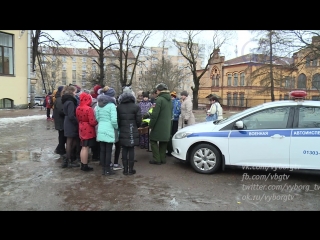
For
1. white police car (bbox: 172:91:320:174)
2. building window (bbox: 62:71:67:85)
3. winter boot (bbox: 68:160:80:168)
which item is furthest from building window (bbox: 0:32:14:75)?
building window (bbox: 62:71:67:85)

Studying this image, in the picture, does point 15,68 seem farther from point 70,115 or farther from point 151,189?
point 151,189

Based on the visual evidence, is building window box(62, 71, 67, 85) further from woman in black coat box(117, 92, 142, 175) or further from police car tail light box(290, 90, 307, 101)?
police car tail light box(290, 90, 307, 101)

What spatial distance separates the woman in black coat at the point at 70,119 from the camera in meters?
6.21

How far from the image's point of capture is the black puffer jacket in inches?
231

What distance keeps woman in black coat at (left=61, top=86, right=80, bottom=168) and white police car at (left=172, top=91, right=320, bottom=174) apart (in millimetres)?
2465

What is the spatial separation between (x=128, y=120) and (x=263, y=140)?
2.75 meters

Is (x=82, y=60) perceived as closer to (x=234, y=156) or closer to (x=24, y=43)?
(x=24, y=43)

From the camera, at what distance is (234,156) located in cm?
580

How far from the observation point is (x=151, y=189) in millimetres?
5137

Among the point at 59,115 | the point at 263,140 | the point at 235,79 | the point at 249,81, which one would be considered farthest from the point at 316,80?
the point at 59,115

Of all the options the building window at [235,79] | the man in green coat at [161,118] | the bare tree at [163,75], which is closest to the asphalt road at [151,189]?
the man in green coat at [161,118]

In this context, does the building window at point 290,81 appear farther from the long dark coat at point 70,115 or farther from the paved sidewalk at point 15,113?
the long dark coat at point 70,115

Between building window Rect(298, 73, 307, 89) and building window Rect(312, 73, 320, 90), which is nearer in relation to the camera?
building window Rect(312, 73, 320, 90)
